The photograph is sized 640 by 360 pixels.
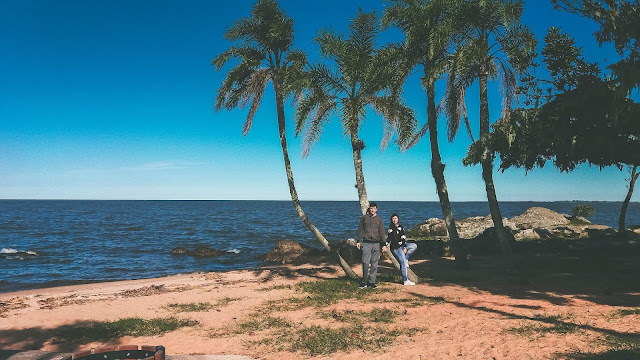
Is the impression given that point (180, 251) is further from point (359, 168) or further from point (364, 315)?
point (364, 315)

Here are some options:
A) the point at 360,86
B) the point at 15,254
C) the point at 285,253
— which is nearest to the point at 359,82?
the point at 360,86

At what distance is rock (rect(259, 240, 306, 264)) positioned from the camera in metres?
22.7

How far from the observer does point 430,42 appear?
12.2 meters

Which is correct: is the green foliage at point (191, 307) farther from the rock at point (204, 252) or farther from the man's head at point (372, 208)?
the rock at point (204, 252)

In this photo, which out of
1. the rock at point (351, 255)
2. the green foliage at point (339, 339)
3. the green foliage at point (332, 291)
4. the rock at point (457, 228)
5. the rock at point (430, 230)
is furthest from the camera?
the rock at point (430, 230)

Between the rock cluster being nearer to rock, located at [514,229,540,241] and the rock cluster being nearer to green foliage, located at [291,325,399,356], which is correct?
rock, located at [514,229,540,241]

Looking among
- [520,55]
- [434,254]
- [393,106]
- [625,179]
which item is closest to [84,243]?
[434,254]

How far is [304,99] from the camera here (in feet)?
41.3

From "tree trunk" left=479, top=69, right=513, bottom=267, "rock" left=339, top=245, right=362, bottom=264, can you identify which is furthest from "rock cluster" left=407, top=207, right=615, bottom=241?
"rock" left=339, top=245, right=362, bottom=264

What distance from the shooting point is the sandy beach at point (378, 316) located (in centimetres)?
659

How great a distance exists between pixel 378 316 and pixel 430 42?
7.91 m

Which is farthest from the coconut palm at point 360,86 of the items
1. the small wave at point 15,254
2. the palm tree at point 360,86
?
the small wave at point 15,254

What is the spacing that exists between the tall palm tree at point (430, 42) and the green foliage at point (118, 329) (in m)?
8.93

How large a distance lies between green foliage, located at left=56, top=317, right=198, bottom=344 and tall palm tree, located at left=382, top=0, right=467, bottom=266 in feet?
29.3
